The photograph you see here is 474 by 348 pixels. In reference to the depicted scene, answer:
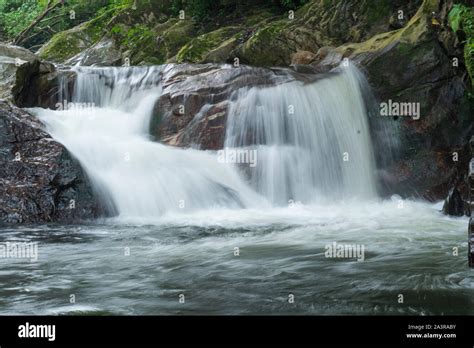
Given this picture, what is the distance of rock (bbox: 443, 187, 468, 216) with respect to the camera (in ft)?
29.3

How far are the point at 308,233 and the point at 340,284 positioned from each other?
2.71m

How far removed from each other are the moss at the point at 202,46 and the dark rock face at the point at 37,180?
6.84m

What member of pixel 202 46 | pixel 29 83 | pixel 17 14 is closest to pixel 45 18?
A: pixel 17 14

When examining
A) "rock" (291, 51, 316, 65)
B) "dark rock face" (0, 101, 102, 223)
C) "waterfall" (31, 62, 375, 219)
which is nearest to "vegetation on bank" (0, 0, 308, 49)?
"rock" (291, 51, 316, 65)

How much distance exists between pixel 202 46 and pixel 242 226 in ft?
28.3

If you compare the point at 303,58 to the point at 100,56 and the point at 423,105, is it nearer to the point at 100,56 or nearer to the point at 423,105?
the point at 423,105

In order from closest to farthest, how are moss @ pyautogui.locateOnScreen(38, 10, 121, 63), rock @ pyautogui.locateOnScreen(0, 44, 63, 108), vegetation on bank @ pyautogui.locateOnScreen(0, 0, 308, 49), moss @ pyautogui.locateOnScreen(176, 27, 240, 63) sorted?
rock @ pyautogui.locateOnScreen(0, 44, 63, 108), moss @ pyautogui.locateOnScreen(176, 27, 240, 63), vegetation on bank @ pyautogui.locateOnScreen(0, 0, 308, 49), moss @ pyautogui.locateOnScreen(38, 10, 121, 63)

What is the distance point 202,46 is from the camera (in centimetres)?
1600

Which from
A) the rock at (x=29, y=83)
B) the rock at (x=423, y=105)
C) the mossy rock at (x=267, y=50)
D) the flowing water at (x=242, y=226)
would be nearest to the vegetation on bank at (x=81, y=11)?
the mossy rock at (x=267, y=50)

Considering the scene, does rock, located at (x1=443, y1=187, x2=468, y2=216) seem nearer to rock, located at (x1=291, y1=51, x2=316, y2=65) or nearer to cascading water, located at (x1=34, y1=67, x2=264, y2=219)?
cascading water, located at (x1=34, y1=67, x2=264, y2=219)

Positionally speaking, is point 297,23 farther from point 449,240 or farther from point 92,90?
point 449,240

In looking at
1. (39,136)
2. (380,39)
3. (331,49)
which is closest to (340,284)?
(39,136)

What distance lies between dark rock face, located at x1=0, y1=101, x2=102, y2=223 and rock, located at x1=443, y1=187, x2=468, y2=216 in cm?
524

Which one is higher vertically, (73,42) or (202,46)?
(73,42)
